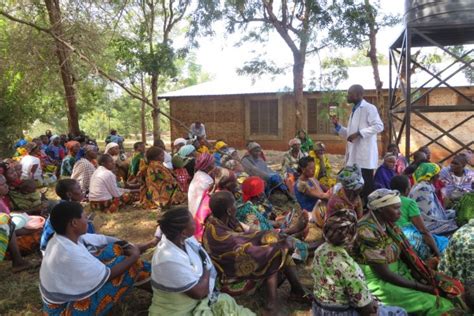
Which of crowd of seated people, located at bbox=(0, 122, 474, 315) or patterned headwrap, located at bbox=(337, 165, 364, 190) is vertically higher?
patterned headwrap, located at bbox=(337, 165, 364, 190)

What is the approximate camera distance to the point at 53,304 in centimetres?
269

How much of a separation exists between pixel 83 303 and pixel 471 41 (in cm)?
833

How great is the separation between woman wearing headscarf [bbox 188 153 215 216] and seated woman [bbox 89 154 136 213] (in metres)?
2.16

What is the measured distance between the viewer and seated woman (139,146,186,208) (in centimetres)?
650

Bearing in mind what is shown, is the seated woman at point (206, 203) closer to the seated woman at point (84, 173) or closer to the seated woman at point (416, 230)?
the seated woman at point (416, 230)

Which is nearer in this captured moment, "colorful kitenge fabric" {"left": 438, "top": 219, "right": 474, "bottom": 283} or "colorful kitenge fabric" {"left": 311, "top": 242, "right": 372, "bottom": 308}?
"colorful kitenge fabric" {"left": 311, "top": 242, "right": 372, "bottom": 308}

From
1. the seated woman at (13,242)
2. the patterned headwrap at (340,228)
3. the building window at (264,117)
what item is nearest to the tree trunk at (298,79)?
the building window at (264,117)

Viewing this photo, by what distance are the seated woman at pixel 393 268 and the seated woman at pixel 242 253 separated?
0.62 meters

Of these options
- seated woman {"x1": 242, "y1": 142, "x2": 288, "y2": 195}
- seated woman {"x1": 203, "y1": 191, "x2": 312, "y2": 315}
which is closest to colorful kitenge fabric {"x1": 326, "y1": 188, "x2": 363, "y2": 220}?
seated woman {"x1": 203, "y1": 191, "x2": 312, "y2": 315}

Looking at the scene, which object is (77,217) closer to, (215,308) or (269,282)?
(215,308)

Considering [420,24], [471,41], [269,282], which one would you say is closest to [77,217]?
[269,282]

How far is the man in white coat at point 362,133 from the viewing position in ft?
16.3

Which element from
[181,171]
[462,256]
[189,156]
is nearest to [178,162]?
[181,171]

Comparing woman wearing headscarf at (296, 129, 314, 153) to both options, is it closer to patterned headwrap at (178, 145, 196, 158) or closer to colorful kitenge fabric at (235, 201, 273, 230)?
patterned headwrap at (178, 145, 196, 158)
